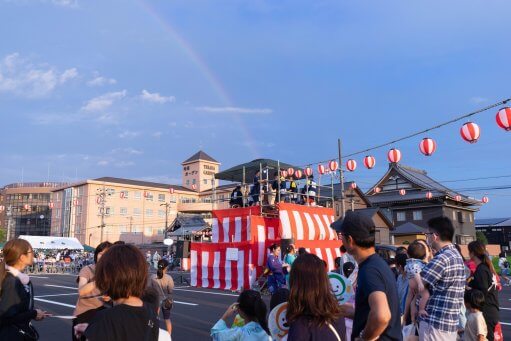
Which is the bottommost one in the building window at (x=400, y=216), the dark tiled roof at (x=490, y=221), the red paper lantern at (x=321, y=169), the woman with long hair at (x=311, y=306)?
the woman with long hair at (x=311, y=306)

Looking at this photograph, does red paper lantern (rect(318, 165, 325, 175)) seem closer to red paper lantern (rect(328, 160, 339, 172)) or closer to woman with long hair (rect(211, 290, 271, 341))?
red paper lantern (rect(328, 160, 339, 172))

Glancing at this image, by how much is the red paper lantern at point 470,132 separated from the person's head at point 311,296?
1124 centimetres

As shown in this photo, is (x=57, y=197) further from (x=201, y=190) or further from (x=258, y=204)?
(x=258, y=204)

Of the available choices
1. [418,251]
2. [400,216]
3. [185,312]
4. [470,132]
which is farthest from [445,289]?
[400,216]

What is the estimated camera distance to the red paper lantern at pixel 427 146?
46.9 feet

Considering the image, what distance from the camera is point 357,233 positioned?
10.1 feet

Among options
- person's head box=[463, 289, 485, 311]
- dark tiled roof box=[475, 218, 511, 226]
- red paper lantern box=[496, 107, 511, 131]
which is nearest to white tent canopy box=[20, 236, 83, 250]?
red paper lantern box=[496, 107, 511, 131]

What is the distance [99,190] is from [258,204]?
52.9 meters

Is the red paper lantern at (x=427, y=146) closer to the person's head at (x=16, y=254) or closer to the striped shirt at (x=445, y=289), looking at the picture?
the striped shirt at (x=445, y=289)

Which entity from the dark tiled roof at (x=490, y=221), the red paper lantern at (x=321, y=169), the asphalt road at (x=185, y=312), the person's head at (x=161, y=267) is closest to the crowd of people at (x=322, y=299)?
the person's head at (x=161, y=267)

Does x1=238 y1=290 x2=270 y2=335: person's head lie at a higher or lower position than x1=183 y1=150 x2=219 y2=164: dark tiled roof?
lower

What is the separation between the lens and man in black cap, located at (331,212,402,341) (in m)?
2.77

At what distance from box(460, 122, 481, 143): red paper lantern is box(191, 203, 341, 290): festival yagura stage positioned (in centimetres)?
635

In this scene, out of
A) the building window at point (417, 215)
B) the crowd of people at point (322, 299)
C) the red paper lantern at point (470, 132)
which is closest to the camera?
the crowd of people at point (322, 299)
